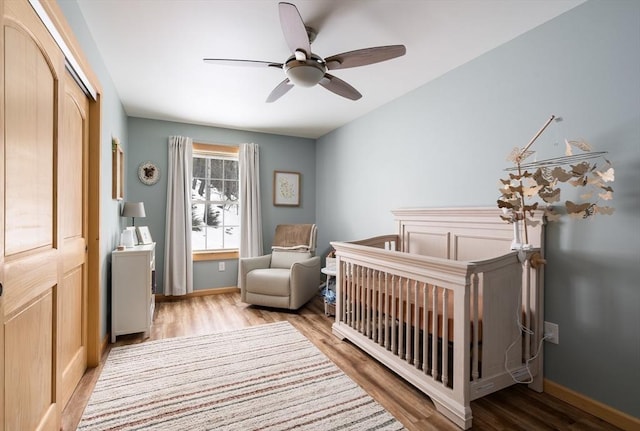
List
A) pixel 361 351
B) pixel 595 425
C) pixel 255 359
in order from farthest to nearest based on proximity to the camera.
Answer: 1. pixel 361 351
2. pixel 255 359
3. pixel 595 425

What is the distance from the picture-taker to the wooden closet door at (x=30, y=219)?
1.04m

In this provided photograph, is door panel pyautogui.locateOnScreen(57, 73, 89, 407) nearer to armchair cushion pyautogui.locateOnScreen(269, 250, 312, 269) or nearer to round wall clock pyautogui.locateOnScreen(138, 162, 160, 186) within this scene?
round wall clock pyautogui.locateOnScreen(138, 162, 160, 186)

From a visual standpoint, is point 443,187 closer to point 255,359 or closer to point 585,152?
point 585,152

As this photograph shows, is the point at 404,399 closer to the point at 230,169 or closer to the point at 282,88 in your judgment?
the point at 282,88

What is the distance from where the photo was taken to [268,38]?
212 centimetres

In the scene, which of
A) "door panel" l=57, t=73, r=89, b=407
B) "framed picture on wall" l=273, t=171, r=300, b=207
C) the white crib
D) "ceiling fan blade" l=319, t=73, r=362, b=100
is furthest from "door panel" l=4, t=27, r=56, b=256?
"framed picture on wall" l=273, t=171, r=300, b=207

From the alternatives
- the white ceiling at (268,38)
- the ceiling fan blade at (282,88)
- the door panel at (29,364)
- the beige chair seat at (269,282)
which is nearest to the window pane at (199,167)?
the white ceiling at (268,38)

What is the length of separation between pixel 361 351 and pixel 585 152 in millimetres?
2063

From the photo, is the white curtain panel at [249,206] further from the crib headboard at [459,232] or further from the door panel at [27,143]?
the door panel at [27,143]

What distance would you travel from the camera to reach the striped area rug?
5.38 ft

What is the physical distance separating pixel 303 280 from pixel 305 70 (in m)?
2.35

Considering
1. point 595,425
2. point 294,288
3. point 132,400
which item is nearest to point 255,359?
point 132,400

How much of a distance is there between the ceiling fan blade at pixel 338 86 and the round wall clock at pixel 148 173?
9.24 ft

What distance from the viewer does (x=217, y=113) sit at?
3730 mm
